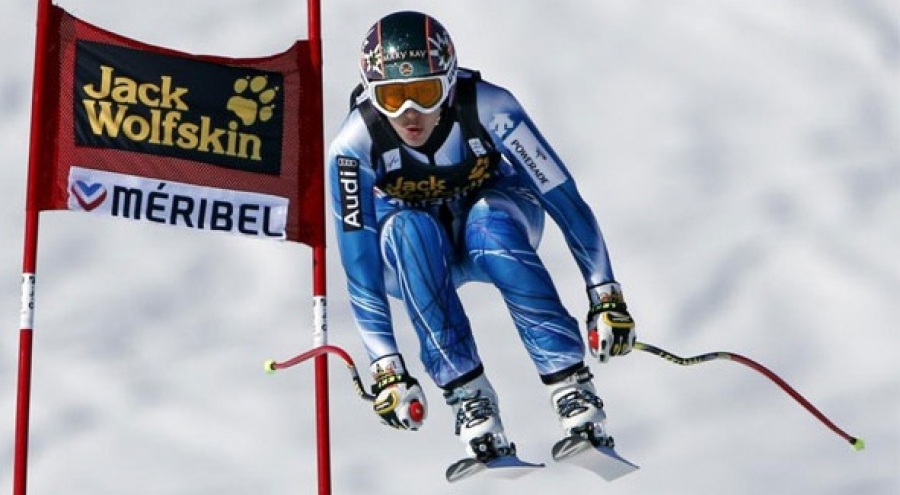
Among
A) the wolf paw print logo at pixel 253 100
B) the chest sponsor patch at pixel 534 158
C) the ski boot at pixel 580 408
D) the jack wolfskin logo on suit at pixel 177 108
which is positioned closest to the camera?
the ski boot at pixel 580 408

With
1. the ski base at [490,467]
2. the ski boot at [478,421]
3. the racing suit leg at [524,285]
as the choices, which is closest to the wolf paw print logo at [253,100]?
the racing suit leg at [524,285]

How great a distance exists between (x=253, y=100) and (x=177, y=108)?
1.47 feet

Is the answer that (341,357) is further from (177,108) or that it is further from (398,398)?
(177,108)

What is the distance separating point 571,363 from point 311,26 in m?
2.81

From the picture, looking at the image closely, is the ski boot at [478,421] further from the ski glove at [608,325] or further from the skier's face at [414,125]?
the skier's face at [414,125]

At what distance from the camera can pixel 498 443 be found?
1020 centimetres

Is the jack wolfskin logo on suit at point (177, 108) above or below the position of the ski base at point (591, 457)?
above

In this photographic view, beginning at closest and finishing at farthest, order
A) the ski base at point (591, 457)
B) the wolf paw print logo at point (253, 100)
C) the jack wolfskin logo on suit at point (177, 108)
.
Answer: the ski base at point (591, 457) → the jack wolfskin logo on suit at point (177, 108) → the wolf paw print logo at point (253, 100)

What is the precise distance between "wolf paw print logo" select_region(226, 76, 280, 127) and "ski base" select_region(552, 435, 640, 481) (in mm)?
2842

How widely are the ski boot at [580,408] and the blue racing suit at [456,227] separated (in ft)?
0.27

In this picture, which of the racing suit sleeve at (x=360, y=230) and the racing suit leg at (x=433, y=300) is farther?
the racing suit sleeve at (x=360, y=230)

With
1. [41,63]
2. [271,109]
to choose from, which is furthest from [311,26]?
[41,63]

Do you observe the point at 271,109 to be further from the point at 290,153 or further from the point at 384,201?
the point at 384,201

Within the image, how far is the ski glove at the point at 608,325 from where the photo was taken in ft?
33.3
